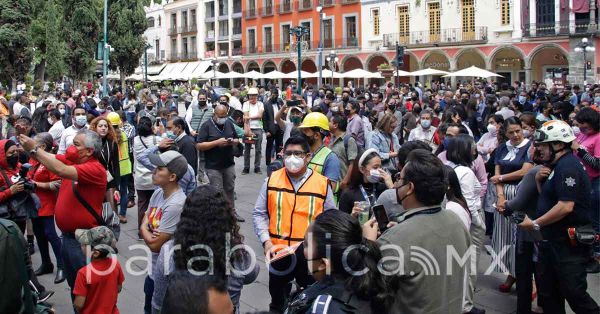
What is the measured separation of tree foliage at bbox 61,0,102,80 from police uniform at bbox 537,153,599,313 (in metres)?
26.1

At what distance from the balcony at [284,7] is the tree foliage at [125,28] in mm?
15963

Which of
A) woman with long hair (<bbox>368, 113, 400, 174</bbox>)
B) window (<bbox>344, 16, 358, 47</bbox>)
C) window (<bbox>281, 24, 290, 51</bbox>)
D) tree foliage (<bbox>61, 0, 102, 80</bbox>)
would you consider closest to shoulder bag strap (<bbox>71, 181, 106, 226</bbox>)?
woman with long hair (<bbox>368, 113, 400, 174</bbox>)

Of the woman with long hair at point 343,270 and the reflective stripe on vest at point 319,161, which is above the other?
the reflective stripe on vest at point 319,161

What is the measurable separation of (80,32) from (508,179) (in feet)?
81.4

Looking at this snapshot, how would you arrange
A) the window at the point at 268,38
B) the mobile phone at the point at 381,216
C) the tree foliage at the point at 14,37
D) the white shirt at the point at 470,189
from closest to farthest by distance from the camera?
the mobile phone at the point at 381,216 < the white shirt at the point at 470,189 < the tree foliage at the point at 14,37 < the window at the point at 268,38

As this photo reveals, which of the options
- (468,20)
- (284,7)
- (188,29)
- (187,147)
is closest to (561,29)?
(468,20)

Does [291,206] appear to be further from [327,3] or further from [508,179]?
[327,3]

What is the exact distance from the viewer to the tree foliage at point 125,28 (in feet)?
105

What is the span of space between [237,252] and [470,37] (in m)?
34.9

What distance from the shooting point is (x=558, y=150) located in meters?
4.29

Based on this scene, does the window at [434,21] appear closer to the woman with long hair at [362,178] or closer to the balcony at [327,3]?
the balcony at [327,3]

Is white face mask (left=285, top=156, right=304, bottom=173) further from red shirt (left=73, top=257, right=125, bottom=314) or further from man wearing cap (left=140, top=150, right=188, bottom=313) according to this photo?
red shirt (left=73, top=257, right=125, bottom=314)

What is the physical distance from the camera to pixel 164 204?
417 cm

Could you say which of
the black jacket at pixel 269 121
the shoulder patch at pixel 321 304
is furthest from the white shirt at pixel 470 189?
the black jacket at pixel 269 121
